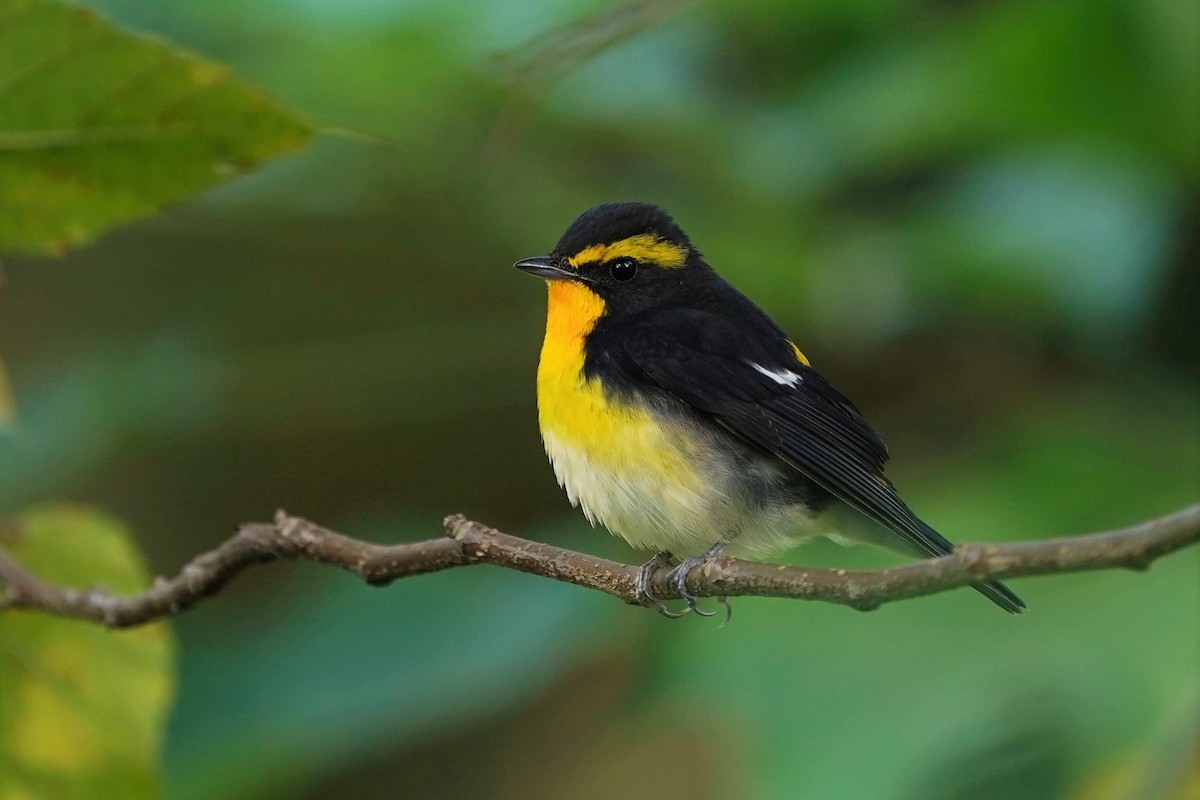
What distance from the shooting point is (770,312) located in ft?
11.2

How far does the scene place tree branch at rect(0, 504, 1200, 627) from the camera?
1005mm

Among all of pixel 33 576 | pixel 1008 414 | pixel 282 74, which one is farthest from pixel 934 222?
pixel 33 576

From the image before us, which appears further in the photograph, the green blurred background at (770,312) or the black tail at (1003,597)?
the green blurred background at (770,312)

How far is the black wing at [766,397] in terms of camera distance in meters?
2.27

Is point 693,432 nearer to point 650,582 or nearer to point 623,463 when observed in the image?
point 623,463

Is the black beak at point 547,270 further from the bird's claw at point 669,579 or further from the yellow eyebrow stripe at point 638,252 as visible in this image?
the bird's claw at point 669,579

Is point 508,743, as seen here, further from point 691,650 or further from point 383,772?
point 691,650

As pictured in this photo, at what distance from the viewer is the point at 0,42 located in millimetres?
1663

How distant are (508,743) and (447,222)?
162 centimetres

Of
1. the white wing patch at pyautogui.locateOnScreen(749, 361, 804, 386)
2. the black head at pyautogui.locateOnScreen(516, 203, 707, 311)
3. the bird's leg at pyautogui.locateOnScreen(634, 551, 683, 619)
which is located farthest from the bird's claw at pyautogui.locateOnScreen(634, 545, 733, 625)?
the black head at pyautogui.locateOnScreen(516, 203, 707, 311)

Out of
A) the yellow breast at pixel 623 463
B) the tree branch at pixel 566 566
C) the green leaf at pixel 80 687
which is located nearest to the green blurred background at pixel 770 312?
the yellow breast at pixel 623 463

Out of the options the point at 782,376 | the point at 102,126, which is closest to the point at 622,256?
the point at 782,376

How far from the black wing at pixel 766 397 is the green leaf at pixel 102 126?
2.90 ft

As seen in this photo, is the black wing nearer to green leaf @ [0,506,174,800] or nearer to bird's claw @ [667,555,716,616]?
bird's claw @ [667,555,716,616]
